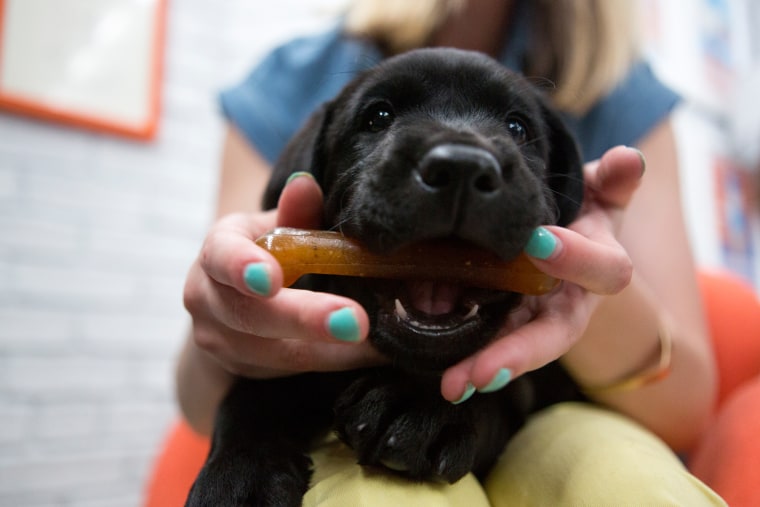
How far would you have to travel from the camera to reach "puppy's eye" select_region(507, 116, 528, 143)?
38.1 inches

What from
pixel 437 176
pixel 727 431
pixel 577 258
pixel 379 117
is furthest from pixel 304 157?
pixel 727 431

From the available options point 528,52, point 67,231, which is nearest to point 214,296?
point 528,52

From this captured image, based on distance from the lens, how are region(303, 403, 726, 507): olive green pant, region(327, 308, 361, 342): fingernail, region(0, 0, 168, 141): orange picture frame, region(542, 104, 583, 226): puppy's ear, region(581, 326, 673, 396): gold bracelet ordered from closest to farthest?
region(327, 308, 361, 342): fingernail
region(303, 403, 726, 507): olive green pant
region(542, 104, 583, 226): puppy's ear
region(581, 326, 673, 396): gold bracelet
region(0, 0, 168, 141): orange picture frame

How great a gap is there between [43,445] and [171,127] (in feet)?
4.30

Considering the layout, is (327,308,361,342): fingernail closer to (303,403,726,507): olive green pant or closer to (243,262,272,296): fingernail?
(243,262,272,296): fingernail

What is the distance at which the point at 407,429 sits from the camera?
706mm

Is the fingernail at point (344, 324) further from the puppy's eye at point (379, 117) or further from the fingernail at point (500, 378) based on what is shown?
the puppy's eye at point (379, 117)

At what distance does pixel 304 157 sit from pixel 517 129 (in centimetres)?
38

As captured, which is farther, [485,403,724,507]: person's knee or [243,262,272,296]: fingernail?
[485,403,724,507]: person's knee

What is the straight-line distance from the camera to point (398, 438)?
27.5 inches

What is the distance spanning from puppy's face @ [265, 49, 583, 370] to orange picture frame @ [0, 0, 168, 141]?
1.49 m

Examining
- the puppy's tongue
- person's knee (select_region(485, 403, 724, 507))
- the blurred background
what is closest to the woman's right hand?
the puppy's tongue

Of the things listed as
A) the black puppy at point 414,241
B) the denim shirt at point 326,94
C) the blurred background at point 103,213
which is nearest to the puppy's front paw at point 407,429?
the black puppy at point 414,241

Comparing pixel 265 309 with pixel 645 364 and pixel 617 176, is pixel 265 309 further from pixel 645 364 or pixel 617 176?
pixel 645 364
